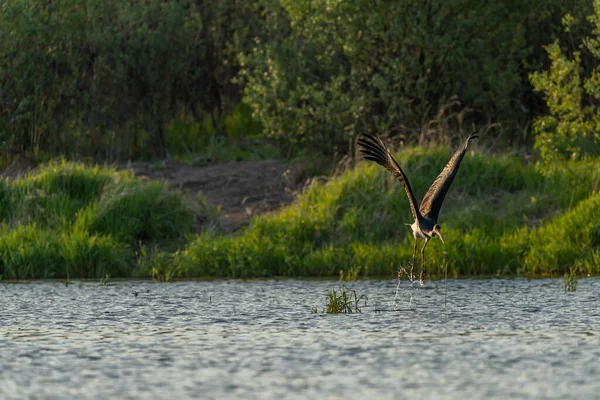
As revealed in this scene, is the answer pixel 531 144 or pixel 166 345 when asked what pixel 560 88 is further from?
pixel 166 345

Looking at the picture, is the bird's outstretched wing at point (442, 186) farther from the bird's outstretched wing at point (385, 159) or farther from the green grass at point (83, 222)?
the green grass at point (83, 222)

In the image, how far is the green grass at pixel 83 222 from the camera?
1595 cm

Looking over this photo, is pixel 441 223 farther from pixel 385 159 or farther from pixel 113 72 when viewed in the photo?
pixel 113 72

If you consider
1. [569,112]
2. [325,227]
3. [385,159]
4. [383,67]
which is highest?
[383,67]

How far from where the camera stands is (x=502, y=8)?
22.0 metres

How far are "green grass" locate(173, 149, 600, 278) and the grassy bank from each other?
0.02m

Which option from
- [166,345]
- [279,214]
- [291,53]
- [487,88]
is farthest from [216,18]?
[166,345]

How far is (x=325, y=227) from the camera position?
17094 millimetres

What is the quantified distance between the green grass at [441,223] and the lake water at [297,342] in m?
1.36

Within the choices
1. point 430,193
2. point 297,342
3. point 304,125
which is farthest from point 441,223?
point 297,342

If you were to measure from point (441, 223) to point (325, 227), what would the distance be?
1593mm

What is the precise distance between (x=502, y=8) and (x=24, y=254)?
403 inches

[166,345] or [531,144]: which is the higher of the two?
[531,144]

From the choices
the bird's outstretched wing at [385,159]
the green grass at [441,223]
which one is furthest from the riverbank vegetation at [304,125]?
the bird's outstretched wing at [385,159]
